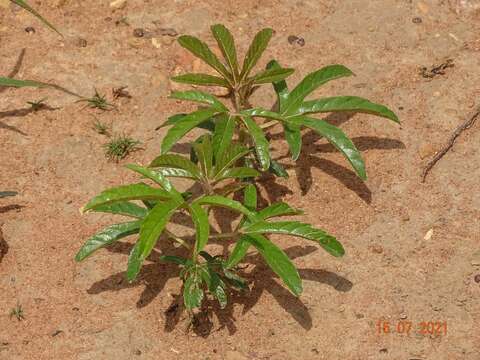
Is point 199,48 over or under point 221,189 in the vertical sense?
over

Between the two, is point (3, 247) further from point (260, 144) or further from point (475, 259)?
point (475, 259)

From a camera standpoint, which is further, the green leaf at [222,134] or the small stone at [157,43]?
the small stone at [157,43]

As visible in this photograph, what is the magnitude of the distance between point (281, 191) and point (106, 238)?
3.09ft

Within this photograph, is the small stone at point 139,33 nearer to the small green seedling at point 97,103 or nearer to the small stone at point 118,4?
the small stone at point 118,4

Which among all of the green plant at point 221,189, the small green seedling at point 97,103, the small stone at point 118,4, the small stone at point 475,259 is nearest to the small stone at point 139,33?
the small stone at point 118,4

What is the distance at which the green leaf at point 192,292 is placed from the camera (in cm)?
261

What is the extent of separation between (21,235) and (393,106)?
1.99 m

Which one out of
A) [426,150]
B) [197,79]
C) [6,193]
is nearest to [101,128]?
[6,193]

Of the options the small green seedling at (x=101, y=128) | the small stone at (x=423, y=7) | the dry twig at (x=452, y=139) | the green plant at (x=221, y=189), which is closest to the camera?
Result: the green plant at (x=221, y=189)

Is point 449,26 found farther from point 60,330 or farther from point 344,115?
point 60,330

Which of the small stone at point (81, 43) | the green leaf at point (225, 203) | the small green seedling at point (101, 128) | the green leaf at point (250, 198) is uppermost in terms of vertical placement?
the green leaf at point (225, 203)

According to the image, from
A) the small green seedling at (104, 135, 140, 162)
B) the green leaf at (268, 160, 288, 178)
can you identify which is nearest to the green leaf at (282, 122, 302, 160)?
the green leaf at (268, 160, 288, 178)

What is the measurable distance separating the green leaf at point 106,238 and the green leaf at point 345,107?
95 cm

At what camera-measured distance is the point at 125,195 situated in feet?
7.88
